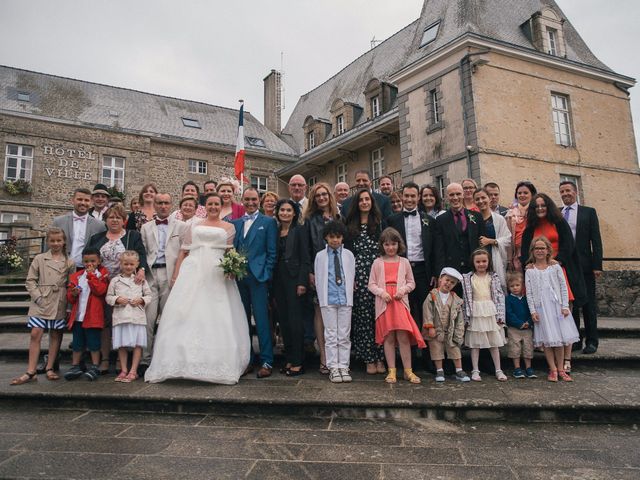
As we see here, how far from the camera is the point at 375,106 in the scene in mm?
20062

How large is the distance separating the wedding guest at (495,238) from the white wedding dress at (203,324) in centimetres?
296

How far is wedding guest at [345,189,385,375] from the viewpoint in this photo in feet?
16.0

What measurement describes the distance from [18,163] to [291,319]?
2112 centimetres

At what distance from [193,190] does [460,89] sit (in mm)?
11525

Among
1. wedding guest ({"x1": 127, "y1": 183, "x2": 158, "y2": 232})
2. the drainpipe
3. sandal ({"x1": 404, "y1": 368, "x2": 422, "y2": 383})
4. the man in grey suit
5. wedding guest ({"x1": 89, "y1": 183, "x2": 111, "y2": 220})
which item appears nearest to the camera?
sandal ({"x1": 404, "y1": 368, "x2": 422, "y2": 383})

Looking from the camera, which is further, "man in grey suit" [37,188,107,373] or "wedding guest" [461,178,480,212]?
"wedding guest" [461,178,480,212]

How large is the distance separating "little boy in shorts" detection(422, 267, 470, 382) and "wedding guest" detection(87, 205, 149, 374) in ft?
10.7

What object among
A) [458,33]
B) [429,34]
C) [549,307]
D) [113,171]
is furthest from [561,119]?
[113,171]

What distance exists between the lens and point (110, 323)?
5.03 m

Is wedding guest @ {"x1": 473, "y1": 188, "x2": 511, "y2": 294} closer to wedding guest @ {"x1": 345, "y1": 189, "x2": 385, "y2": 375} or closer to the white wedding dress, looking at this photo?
wedding guest @ {"x1": 345, "y1": 189, "x2": 385, "y2": 375}

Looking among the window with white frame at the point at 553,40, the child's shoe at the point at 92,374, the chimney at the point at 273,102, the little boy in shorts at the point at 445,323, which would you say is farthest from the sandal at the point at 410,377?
the chimney at the point at 273,102

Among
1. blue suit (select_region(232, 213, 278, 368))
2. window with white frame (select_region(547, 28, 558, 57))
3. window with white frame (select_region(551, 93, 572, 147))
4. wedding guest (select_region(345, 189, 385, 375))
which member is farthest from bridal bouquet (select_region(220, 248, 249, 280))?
window with white frame (select_region(547, 28, 558, 57))

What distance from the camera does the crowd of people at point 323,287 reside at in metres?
4.61

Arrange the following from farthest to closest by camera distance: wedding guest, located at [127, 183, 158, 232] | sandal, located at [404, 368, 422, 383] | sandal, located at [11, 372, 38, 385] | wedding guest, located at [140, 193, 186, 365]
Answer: wedding guest, located at [127, 183, 158, 232], wedding guest, located at [140, 193, 186, 365], sandal, located at [11, 372, 38, 385], sandal, located at [404, 368, 422, 383]
